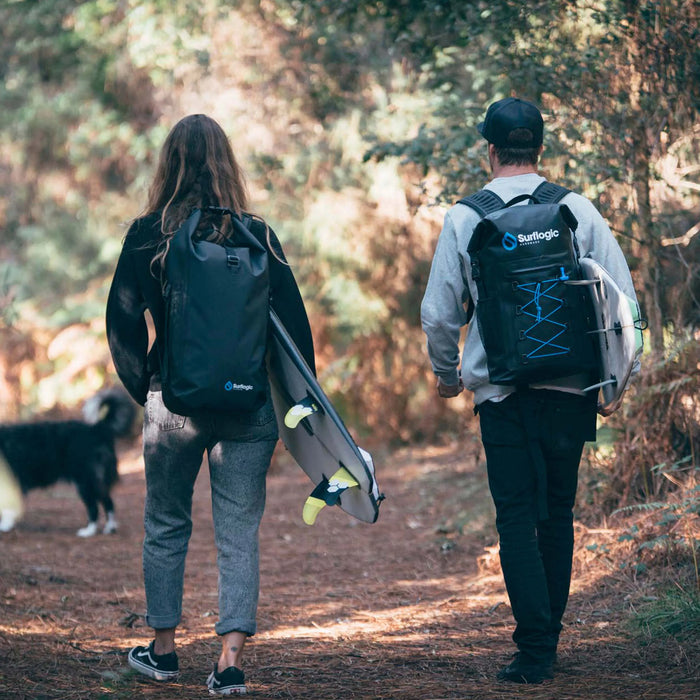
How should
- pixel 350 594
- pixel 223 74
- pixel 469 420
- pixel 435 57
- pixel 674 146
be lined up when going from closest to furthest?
pixel 350 594 < pixel 674 146 < pixel 435 57 < pixel 469 420 < pixel 223 74

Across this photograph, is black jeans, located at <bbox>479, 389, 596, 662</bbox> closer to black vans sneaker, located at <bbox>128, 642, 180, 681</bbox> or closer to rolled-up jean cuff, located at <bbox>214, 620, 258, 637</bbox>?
rolled-up jean cuff, located at <bbox>214, 620, 258, 637</bbox>

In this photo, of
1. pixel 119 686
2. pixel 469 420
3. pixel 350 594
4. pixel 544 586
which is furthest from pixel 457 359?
pixel 469 420

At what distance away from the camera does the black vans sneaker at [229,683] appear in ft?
11.1

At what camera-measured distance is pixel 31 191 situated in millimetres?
16531

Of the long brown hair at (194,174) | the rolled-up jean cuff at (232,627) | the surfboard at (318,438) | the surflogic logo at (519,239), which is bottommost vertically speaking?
the rolled-up jean cuff at (232,627)

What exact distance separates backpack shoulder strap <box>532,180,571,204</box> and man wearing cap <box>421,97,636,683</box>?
36mm

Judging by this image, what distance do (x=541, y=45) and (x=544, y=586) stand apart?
3.97m

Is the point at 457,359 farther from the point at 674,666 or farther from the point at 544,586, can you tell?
the point at 674,666

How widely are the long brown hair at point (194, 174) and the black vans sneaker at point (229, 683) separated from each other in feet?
5.14

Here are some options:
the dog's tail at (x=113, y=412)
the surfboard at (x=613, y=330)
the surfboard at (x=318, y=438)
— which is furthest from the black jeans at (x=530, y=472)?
the dog's tail at (x=113, y=412)

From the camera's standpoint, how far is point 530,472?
11.3ft

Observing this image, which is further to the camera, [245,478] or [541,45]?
[541,45]

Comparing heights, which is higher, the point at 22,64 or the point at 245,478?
the point at 22,64

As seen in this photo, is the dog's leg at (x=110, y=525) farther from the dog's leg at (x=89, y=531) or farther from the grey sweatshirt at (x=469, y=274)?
the grey sweatshirt at (x=469, y=274)
